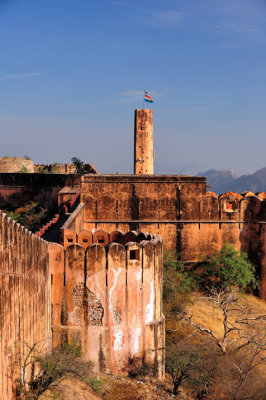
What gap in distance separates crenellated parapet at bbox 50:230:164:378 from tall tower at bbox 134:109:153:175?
29.6m

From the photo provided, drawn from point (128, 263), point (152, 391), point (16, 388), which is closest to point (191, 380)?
point (152, 391)

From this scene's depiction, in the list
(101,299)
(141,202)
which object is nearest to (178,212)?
(141,202)

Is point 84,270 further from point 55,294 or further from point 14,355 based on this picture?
point 14,355

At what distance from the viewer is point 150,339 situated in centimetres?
1667

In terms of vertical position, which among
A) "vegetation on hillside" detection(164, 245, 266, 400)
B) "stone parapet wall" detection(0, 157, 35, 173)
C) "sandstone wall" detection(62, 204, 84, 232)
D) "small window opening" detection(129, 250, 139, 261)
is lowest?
"vegetation on hillside" detection(164, 245, 266, 400)

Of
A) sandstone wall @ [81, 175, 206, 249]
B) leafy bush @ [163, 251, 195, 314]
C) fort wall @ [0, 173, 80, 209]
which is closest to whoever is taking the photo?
leafy bush @ [163, 251, 195, 314]

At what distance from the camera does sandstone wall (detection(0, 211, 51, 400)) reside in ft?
36.4

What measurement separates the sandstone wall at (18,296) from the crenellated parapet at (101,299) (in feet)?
2.50

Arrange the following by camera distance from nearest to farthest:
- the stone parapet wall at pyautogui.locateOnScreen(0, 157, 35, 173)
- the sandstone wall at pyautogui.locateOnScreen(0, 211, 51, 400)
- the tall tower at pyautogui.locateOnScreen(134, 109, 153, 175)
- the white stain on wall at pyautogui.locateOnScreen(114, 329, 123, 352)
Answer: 1. the sandstone wall at pyautogui.locateOnScreen(0, 211, 51, 400)
2. the white stain on wall at pyautogui.locateOnScreen(114, 329, 123, 352)
3. the stone parapet wall at pyautogui.locateOnScreen(0, 157, 35, 173)
4. the tall tower at pyautogui.locateOnScreen(134, 109, 153, 175)

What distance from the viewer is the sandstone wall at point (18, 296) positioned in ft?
36.4

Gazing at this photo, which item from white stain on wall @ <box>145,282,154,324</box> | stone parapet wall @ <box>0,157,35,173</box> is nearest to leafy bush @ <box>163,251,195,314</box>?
white stain on wall @ <box>145,282,154,324</box>

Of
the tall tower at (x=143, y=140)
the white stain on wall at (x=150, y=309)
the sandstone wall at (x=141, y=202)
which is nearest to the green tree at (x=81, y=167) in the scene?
the tall tower at (x=143, y=140)

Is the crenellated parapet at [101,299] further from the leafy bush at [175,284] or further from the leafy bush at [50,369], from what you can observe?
the leafy bush at [175,284]

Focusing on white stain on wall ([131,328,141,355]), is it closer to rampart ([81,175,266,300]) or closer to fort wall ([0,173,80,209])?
rampart ([81,175,266,300])
